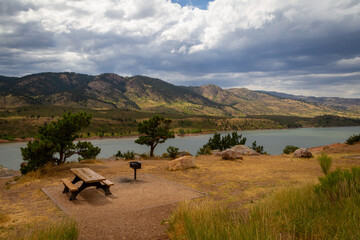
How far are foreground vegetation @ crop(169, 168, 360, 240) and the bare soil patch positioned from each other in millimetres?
1188

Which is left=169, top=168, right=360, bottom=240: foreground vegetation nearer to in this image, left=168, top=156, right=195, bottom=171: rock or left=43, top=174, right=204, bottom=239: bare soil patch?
left=43, top=174, right=204, bottom=239: bare soil patch

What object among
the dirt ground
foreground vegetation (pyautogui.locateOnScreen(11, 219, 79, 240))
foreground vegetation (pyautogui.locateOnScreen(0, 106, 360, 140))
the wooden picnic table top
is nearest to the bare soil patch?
the dirt ground

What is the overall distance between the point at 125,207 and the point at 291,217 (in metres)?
4.74

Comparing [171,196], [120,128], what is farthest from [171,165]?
[120,128]

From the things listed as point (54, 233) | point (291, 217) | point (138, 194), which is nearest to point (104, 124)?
point (138, 194)

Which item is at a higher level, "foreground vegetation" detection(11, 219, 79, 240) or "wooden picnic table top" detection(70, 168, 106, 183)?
"foreground vegetation" detection(11, 219, 79, 240)

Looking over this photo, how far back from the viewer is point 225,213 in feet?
13.0

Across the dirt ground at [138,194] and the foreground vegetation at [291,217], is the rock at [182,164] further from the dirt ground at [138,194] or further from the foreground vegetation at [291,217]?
the foreground vegetation at [291,217]

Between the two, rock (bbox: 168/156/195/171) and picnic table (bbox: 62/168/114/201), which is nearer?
picnic table (bbox: 62/168/114/201)

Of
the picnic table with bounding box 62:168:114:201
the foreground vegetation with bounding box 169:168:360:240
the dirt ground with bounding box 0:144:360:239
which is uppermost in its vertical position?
the foreground vegetation with bounding box 169:168:360:240

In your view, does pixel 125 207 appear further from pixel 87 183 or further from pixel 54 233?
pixel 54 233

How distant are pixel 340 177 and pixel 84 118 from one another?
1264 cm

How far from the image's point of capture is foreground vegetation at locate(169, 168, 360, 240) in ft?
9.46

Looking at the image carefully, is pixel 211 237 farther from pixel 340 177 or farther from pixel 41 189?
pixel 41 189
